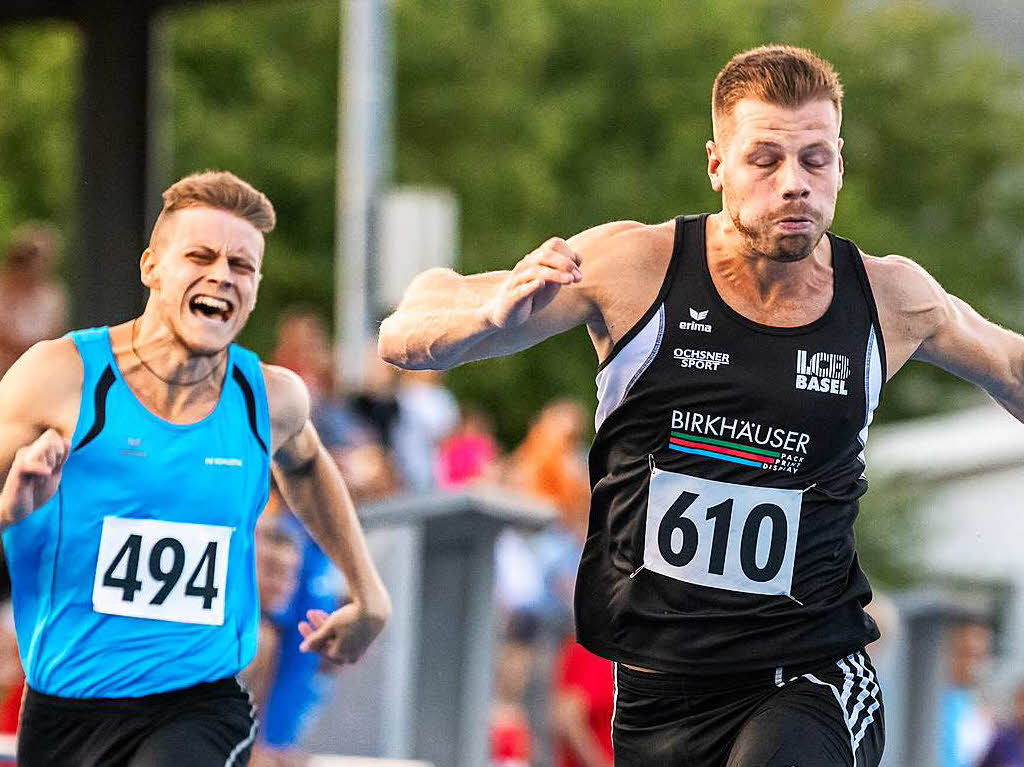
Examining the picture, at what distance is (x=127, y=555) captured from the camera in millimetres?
5211

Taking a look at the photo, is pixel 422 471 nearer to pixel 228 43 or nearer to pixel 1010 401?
pixel 1010 401

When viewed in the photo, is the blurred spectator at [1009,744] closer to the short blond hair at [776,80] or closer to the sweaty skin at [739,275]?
the sweaty skin at [739,275]

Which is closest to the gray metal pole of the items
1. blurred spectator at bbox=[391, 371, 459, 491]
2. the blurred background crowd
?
the blurred background crowd

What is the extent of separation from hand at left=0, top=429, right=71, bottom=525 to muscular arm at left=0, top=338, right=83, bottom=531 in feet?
0.77

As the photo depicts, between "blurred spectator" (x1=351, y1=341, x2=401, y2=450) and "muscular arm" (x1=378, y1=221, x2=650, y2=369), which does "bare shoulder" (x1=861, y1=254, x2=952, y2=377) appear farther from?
"blurred spectator" (x1=351, y1=341, x2=401, y2=450)

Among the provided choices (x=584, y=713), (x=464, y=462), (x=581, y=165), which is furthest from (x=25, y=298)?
(x=581, y=165)

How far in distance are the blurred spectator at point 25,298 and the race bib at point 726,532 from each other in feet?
18.8

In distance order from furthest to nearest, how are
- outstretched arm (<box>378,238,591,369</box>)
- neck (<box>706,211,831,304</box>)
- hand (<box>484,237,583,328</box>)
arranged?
1. neck (<box>706,211,831,304</box>)
2. outstretched arm (<box>378,238,591,369</box>)
3. hand (<box>484,237,583,328</box>)

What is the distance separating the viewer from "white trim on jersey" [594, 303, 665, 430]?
189 inches

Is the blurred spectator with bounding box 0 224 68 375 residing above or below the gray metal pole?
below

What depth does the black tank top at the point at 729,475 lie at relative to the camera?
15.7ft

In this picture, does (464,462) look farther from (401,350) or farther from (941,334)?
(401,350)

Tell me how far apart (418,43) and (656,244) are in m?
33.4

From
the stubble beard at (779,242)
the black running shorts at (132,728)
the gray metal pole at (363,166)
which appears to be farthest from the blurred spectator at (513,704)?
the gray metal pole at (363,166)
